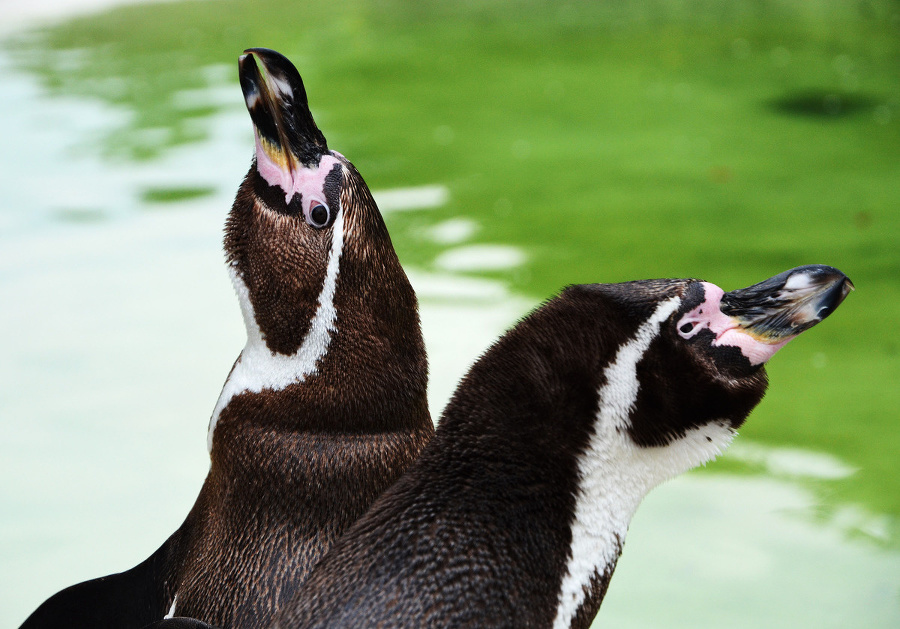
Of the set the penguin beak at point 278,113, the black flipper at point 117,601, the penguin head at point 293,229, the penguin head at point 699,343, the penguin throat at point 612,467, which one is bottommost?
the black flipper at point 117,601

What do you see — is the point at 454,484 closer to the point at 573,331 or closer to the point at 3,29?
the point at 573,331

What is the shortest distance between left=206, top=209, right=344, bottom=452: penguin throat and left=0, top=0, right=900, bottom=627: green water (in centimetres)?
88

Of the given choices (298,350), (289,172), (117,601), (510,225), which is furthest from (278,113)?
(510,225)

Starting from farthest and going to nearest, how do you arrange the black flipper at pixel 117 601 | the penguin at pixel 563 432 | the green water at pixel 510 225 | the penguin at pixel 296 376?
the green water at pixel 510 225 → the black flipper at pixel 117 601 → the penguin at pixel 296 376 → the penguin at pixel 563 432

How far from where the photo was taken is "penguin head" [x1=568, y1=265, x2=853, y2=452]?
102 cm

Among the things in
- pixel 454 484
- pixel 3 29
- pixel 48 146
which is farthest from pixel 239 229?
pixel 3 29

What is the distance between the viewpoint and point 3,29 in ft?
23.4

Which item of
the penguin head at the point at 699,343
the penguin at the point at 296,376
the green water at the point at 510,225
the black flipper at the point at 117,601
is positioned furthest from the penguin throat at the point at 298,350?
the green water at the point at 510,225

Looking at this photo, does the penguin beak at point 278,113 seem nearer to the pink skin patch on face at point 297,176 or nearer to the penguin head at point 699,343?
the pink skin patch on face at point 297,176

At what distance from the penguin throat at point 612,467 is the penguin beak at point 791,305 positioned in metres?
0.07

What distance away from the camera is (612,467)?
3.41 ft

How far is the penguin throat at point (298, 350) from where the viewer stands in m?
1.33

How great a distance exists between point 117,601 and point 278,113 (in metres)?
0.68

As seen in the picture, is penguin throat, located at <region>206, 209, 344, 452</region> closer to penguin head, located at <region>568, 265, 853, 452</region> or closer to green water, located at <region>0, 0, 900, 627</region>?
penguin head, located at <region>568, 265, 853, 452</region>
